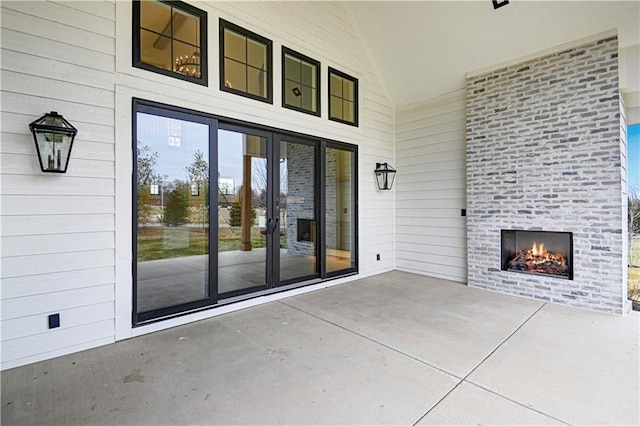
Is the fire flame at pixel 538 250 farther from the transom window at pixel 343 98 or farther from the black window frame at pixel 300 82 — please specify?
the black window frame at pixel 300 82

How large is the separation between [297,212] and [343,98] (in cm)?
231

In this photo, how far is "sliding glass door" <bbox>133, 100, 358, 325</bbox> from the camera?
344 cm

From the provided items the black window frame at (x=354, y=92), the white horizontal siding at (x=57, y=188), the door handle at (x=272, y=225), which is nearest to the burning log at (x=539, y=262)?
the black window frame at (x=354, y=92)

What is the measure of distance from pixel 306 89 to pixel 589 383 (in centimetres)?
479

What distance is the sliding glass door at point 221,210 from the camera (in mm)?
3441

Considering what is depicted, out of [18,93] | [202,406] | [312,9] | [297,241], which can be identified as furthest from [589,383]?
[312,9]

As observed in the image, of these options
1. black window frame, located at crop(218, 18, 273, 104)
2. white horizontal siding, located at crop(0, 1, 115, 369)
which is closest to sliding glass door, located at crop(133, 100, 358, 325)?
white horizontal siding, located at crop(0, 1, 115, 369)

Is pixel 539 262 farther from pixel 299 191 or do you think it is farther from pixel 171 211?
pixel 171 211

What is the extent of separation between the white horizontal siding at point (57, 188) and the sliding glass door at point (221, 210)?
1.03 ft

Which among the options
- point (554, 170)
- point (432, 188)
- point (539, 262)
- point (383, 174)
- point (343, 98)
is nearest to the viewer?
point (554, 170)

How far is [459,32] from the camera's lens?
4.80 m

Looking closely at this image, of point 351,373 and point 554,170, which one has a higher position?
point 554,170

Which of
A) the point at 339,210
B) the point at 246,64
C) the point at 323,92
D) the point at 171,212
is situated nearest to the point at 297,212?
the point at 339,210

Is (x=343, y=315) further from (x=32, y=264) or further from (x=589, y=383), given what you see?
(x=32, y=264)
